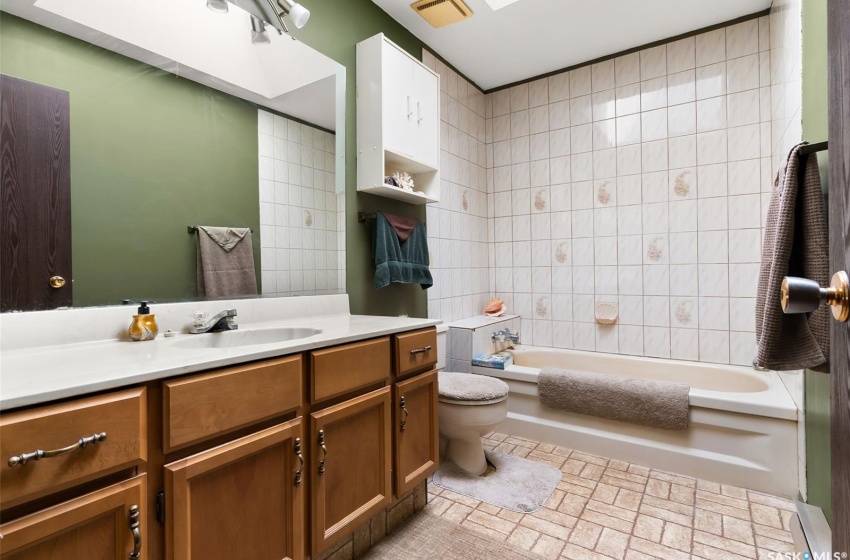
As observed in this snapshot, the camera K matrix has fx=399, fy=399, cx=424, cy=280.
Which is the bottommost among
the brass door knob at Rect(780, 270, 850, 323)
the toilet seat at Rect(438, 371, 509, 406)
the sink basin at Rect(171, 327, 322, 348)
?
the toilet seat at Rect(438, 371, 509, 406)

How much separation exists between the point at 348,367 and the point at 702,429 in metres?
1.83

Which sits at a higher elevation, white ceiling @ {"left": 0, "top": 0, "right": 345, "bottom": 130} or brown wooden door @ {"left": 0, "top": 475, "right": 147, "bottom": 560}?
white ceiling @ {"left": 0, "top": 0, "right": 345, "bottom": 130}

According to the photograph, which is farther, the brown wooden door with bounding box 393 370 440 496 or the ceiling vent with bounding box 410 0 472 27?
the ceiling vent with bounding box 410 0 472 27

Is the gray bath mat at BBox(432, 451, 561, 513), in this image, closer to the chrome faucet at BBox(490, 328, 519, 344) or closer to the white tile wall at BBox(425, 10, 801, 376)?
the chrome faucet at BBox(490, 328, 519, 344)

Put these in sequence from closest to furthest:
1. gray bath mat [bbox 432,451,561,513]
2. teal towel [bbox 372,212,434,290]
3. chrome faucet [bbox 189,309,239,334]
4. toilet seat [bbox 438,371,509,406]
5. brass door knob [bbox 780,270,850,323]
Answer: brass door knob [bbox 780,270,850,323]
chrome faucet [bbox 189,309,239,334]
gray bath mat [bbox 432,451,561,513]
toilet seat [bbox 438,371,509,406]
teal towel [bbox 372,212,434,290]

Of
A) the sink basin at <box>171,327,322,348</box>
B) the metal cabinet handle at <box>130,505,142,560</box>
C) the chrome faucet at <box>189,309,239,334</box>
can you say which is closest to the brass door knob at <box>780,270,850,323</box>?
the metal cabinet handle at <box>130,505,142,560</box>

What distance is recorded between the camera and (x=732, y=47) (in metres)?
2.47

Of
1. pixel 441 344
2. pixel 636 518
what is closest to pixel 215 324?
pixel 441 344

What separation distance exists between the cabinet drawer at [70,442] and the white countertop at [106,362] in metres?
0.03

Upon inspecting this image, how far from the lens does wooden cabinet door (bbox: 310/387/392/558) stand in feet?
3.83

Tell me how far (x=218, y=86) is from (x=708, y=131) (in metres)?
2.81

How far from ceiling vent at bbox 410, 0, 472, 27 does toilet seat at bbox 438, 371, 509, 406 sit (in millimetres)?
2033

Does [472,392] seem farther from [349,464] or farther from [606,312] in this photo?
[606,312]

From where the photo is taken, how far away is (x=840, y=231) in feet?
1.55
